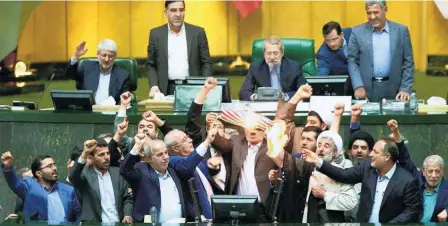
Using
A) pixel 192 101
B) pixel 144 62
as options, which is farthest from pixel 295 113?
pixel 144 62

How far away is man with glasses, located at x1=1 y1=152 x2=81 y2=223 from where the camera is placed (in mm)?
12102

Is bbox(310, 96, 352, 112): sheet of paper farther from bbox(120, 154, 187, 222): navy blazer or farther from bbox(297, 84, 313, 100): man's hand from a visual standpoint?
bbox(120, 154, 187, 222): navy blazer

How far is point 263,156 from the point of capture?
39.2 ft

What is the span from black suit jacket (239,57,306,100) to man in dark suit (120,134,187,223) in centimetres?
243

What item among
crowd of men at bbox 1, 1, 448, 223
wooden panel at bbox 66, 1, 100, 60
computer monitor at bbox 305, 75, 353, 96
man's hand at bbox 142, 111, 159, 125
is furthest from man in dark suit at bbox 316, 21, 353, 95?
wooden panel at bbox 66, 1, 100, 60

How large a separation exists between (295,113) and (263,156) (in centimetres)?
144

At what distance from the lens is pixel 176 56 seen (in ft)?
48.2

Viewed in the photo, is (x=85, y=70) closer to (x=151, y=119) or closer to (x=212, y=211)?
(x=151, y=119)

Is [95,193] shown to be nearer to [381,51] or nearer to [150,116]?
[150,116]

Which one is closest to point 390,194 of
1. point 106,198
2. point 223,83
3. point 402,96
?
point 106,198

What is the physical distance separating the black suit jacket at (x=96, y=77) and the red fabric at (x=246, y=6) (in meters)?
3.85

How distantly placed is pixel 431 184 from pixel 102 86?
351 cm

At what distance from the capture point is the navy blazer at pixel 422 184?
39.2 feet

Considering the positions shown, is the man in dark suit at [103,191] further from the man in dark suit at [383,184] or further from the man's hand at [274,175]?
the man in dark suit at [383,184]
